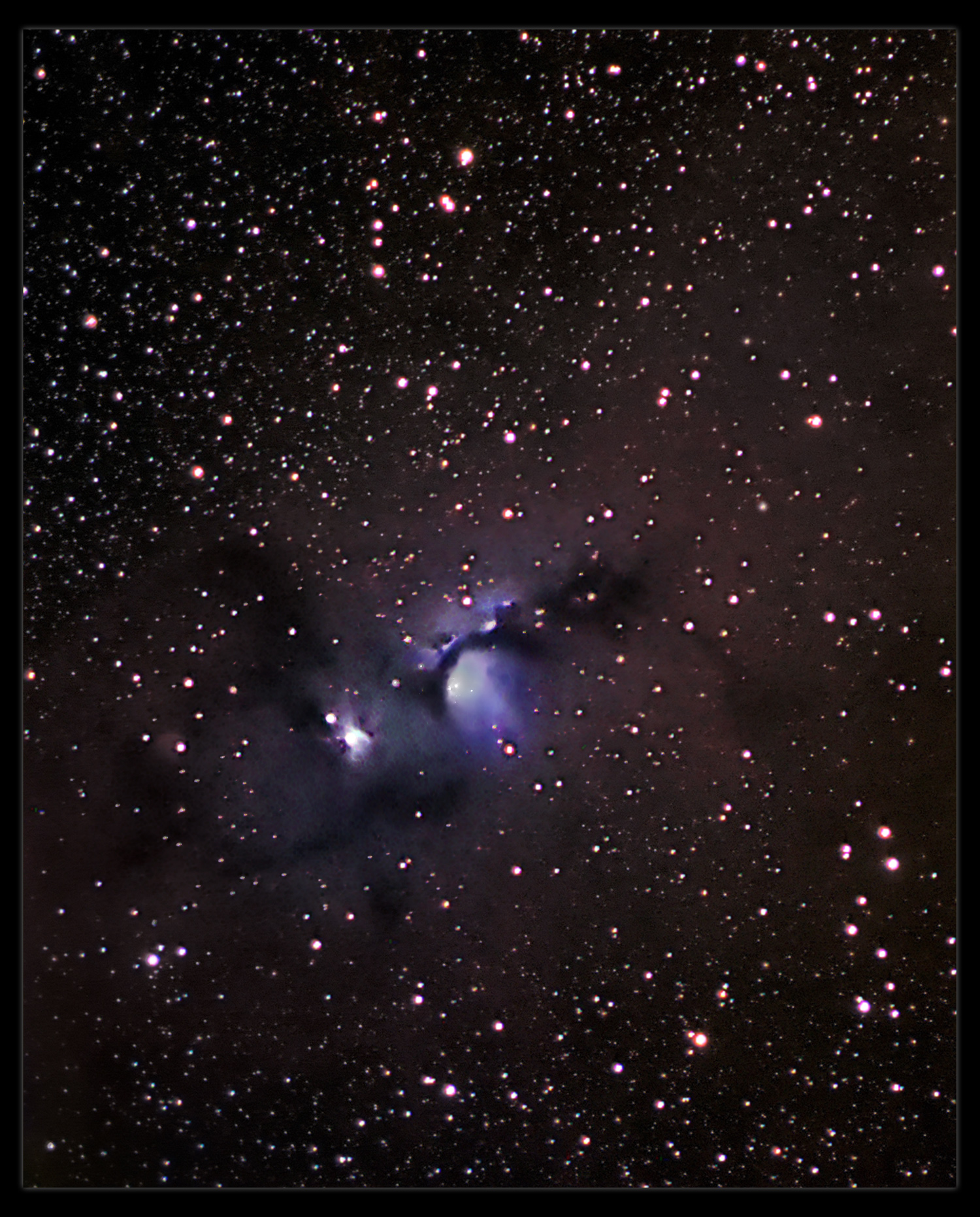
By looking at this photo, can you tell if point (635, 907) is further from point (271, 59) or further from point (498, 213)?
point (271, 59)

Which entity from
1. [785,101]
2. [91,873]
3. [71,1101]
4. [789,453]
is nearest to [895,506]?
[789,453]

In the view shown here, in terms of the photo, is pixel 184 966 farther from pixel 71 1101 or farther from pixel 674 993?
pixel 674 993

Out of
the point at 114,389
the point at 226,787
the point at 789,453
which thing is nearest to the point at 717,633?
the point at 789,453

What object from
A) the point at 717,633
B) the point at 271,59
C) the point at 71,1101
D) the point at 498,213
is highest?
the point at 271,59

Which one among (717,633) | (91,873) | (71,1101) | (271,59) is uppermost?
(271,59)

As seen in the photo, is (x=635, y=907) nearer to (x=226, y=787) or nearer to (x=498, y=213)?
(x=226, y=787)

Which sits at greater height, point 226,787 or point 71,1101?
point 226,787

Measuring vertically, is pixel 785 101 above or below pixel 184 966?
above
